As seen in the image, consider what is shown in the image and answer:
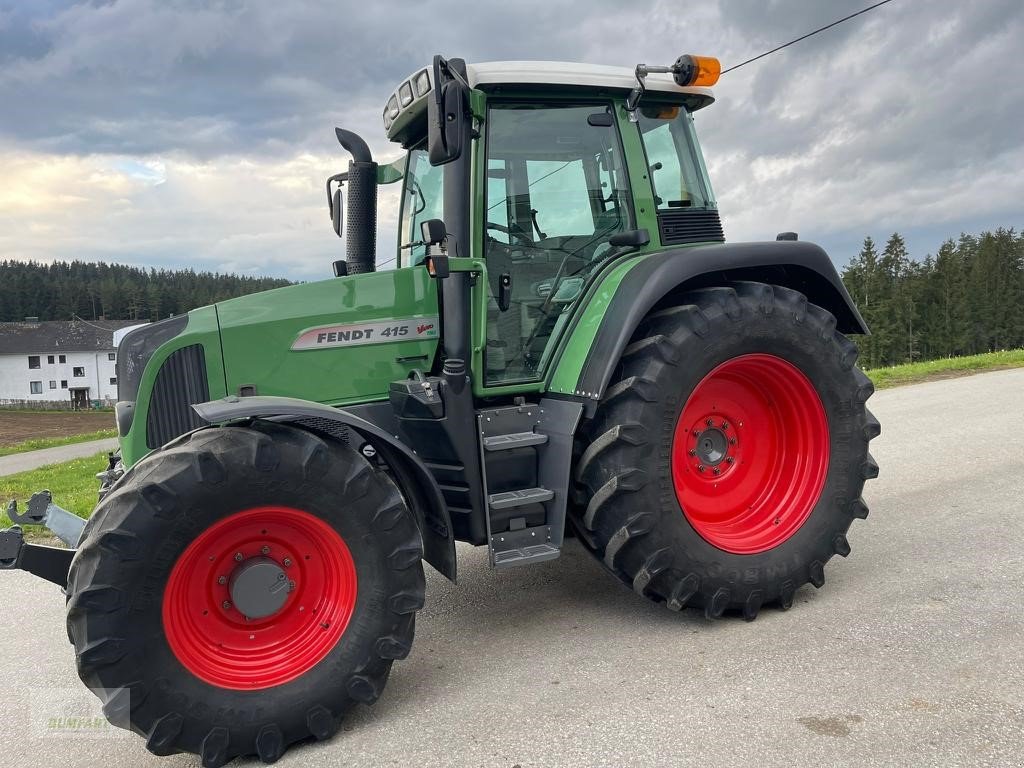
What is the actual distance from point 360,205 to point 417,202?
0.32 metres

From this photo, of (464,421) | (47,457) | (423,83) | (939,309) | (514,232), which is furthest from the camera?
(939,309)

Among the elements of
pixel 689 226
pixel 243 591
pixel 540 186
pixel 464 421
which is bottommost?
pixel 243 591

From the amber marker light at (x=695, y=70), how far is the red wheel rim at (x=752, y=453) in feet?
4.70

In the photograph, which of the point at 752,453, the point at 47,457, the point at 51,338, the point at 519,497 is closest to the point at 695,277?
the point at 752,453

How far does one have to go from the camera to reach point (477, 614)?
158 inches

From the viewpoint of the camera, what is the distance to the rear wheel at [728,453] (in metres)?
3.54

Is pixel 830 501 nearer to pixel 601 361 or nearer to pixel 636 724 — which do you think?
pixel 601 361

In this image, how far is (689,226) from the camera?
4.33 meters

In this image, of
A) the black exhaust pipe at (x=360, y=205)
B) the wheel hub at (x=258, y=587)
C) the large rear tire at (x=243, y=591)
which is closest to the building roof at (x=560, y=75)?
the black exhaust pipe at (x=360, y=205)

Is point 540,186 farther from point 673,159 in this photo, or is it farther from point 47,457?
point 47,457

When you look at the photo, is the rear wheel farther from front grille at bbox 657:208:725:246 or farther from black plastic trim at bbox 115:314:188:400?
black plastic trim at bbox 115:314:188:400

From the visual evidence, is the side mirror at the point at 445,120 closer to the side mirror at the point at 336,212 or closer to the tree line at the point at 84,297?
the side mirror at the point at 336,212

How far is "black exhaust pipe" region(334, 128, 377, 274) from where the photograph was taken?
4.25 meters

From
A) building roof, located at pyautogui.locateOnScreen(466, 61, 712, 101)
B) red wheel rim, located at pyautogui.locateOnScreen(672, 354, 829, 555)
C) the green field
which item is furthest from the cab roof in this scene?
the green field
